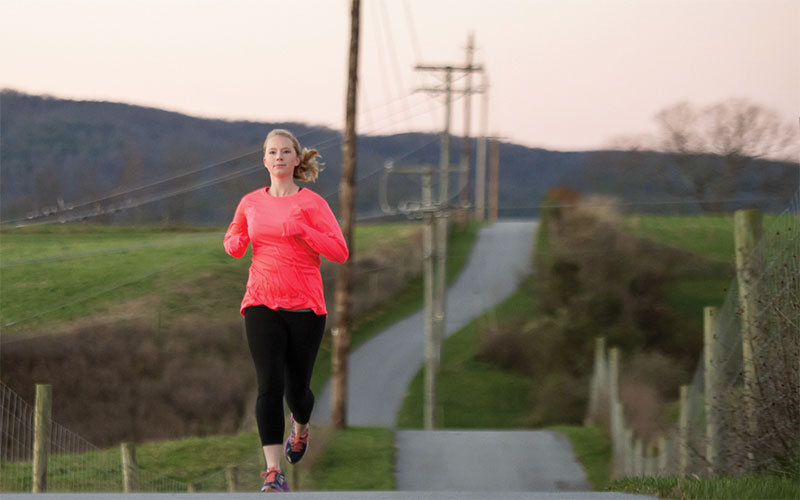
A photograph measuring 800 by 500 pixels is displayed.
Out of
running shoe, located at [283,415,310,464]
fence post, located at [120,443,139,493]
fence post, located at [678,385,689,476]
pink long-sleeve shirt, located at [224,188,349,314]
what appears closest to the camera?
pink long-sleeve shirt, located at [224,188,349,314]

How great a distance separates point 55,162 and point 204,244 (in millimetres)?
7807

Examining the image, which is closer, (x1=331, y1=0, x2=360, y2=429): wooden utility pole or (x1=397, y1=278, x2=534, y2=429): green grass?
(x1=331, y1=0, x2=360, y2=429): wooden utility pole

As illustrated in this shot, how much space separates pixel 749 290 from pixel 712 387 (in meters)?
1.70

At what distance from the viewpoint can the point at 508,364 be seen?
162ft

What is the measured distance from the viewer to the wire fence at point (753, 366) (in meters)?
8.55

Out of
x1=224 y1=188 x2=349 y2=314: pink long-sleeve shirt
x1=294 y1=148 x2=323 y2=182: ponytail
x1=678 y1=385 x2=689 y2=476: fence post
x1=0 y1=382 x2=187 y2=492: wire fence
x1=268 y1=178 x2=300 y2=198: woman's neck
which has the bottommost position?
x1=0 y1=382 x2=187 y2=492: wire fence

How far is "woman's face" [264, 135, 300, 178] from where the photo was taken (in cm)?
732

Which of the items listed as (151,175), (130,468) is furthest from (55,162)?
(130,468)

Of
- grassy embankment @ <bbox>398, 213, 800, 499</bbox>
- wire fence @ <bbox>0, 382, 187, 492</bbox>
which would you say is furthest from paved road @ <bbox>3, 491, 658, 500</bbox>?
grassy embankment @ <bbox>398, 213, 800, 499</bbox>

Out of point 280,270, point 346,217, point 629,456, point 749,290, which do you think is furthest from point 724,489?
point 346,217

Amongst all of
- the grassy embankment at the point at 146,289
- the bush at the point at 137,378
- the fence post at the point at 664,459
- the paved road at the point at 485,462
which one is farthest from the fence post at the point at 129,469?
the bush at the point at 137,378

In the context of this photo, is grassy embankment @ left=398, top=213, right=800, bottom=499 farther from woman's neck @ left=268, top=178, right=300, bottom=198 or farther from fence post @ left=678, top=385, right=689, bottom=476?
woman's neck @ left=268, top=178, right=300, bottom=198

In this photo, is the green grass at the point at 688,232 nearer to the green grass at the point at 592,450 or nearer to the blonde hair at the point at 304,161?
the green grass at the point at 592,450

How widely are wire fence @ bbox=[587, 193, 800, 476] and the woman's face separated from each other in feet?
12.5
